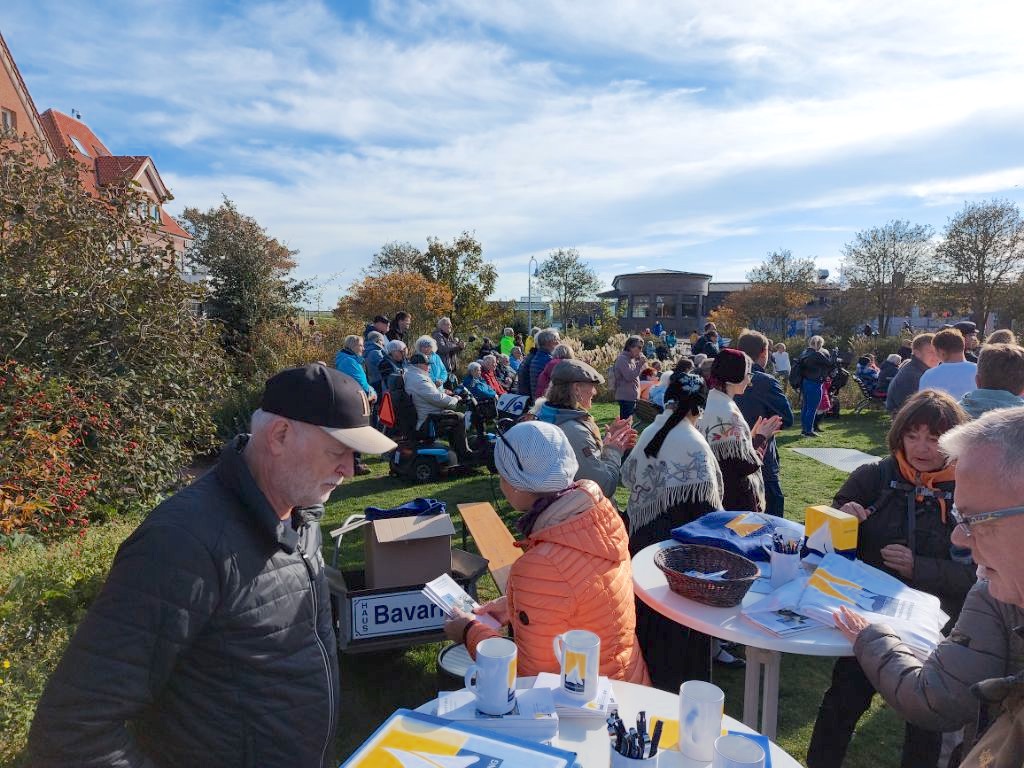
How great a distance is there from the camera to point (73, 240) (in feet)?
16.8

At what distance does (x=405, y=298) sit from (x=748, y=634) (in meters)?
19.0

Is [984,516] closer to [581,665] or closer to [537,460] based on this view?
[581,665]

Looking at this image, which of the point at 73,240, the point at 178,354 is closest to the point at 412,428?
the point at 178,354

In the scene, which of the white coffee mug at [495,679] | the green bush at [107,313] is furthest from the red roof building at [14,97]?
the white coffee mug at [495,679]

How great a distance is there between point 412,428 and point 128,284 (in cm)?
357

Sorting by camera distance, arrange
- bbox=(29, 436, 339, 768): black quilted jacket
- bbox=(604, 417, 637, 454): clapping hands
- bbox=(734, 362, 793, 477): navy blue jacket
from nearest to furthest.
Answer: bbox=(29, 436, 339, 768): black quilted jacket → bbox=(604, 417, 637, 454): clapping hands → bbox=(734, 362, 793, 477): navy blue jacket

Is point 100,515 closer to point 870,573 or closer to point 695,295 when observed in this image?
point 870,573

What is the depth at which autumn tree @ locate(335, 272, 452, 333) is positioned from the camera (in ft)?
65.9

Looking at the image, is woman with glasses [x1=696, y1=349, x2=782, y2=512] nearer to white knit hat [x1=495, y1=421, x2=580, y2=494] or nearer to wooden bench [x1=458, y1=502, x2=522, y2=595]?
wooden bench [x1=458, y1=502, x2=522, y2=595]

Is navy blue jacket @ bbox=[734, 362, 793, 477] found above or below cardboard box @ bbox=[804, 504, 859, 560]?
above

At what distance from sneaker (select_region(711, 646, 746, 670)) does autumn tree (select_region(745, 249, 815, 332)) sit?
3031 centimetres

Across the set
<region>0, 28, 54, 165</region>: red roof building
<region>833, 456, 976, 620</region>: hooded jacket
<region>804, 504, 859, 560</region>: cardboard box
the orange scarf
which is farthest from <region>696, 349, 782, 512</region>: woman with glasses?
<region>0, 28, 54, 165</region>: red roof building

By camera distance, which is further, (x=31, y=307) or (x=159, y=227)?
(x=159, y=227)

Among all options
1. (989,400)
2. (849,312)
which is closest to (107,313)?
(989,400)
